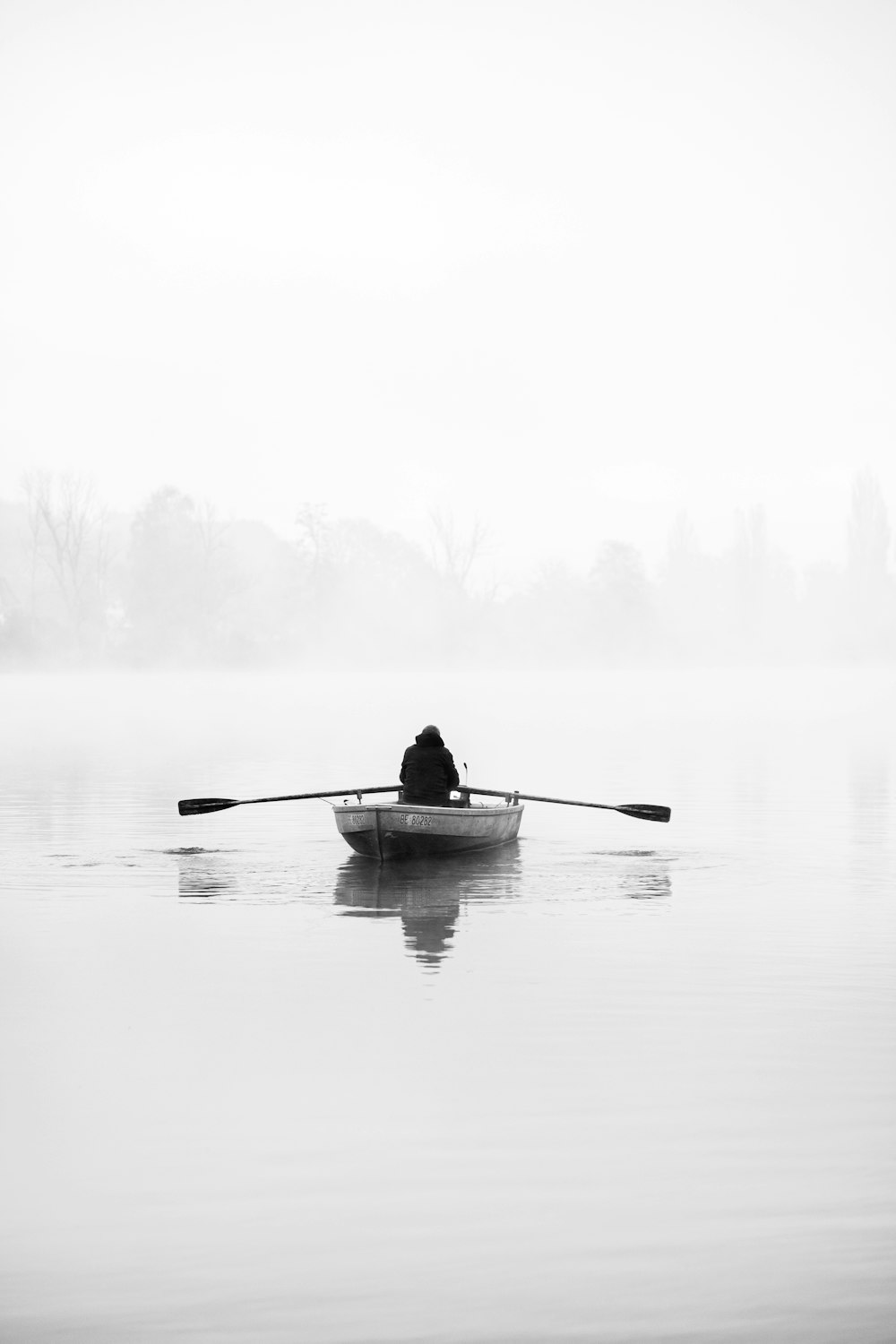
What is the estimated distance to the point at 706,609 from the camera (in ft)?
524

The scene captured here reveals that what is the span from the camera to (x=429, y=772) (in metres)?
21.2

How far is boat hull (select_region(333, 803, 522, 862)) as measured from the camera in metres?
20.7

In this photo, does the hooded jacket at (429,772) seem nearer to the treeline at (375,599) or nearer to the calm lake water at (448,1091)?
the calm lake water at (448,1091)

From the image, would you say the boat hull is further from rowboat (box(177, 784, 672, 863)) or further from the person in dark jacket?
the person in dark jacket

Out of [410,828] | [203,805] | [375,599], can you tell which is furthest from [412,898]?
[375,599]

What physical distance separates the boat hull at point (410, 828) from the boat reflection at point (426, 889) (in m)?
0.24

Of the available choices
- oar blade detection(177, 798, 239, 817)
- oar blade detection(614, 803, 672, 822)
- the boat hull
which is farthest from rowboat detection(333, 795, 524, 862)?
oar blade detection(177, 798, 239, 817)

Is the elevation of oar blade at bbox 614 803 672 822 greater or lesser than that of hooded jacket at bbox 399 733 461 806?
lesser

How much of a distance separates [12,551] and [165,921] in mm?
131997

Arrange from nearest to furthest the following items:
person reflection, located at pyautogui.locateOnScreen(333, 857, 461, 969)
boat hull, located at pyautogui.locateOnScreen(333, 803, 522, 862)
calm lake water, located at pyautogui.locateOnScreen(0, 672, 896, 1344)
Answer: calm lake water, located at pyautogui.locateOnScreen(0, 672, 896, 1344)
person reflection, located at pyautogui.locateOnScreen(333, 857, 461, 969)
boat hull, located at pyautogui.locateOnScreen(333, 803, 522, 862)

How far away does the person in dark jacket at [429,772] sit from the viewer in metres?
21.2

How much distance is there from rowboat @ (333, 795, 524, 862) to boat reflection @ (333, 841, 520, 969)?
245mm

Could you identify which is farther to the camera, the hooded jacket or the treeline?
the treeline

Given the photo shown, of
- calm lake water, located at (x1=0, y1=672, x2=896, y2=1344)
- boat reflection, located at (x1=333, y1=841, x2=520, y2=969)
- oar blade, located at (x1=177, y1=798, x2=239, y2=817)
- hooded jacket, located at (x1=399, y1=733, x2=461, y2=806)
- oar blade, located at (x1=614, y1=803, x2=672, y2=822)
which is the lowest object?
boat reflection, located at (x1=333, y1=841, x2=520, y2=969)
